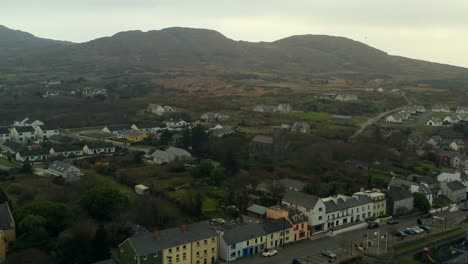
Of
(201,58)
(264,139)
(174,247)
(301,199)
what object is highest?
(201,58)

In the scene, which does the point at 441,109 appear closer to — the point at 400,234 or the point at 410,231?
the point at 410,231

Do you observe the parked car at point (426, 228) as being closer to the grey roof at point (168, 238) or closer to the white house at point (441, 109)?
the grey roof at point (168, 238)

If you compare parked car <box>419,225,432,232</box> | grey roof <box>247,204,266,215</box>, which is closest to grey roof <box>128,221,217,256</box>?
grey roof <box>247,204,266,215</box>

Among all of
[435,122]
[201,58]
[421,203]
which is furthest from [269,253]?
[201,58]

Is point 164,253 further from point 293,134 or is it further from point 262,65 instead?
point 262,65

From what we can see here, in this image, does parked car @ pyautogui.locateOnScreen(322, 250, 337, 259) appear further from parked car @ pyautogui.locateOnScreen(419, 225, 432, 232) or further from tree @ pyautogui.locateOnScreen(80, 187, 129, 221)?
tree @ pyautogui.locateOnScreen(80, 187, 129, 221)

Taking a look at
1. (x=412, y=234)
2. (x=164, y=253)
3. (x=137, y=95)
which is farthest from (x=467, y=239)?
(x=137, y=95)
